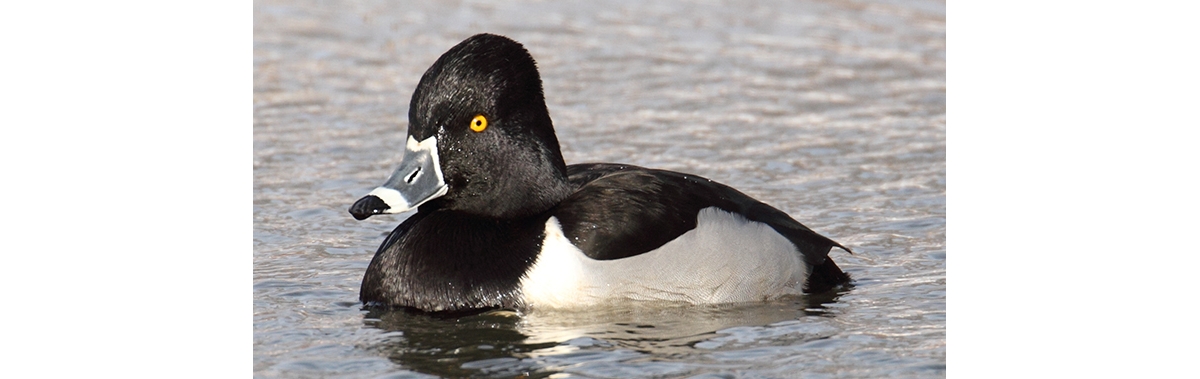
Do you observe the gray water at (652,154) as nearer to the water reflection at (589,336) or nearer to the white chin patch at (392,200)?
the water reflection at (589,336)

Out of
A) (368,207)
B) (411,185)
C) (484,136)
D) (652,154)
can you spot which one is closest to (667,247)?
(484,136)

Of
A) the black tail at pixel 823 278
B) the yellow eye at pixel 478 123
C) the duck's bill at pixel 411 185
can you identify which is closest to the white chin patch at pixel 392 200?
the duck's bill at pixel 411 185

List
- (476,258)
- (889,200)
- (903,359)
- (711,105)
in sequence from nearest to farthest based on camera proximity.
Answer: (903,359), (476,258), (889,200), (711,105)

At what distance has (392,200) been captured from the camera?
662 centimetres

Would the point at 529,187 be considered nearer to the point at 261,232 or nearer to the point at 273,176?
the point at 261,232

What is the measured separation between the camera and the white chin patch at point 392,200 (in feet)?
21.7

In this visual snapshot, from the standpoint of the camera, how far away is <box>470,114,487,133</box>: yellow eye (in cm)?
675

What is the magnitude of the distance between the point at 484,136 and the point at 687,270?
1.07 m

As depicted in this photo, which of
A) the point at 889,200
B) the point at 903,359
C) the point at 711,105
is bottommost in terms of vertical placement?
the point at 903,359

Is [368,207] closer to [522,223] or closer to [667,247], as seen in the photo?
[522,223]

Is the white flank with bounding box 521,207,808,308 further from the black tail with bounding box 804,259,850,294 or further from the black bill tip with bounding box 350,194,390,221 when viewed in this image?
the black bill tip with bounding box 350,194,390,221

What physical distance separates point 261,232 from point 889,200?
11.7 ft

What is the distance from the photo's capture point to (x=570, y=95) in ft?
38.2

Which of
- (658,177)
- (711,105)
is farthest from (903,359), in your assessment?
(711,105)
